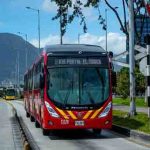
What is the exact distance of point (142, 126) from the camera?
21922 millimetres

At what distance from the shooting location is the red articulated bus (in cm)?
2048

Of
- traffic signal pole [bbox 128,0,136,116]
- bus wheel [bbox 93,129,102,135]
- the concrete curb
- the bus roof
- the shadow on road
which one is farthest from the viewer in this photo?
traffic signal pole [bbox 128,0,136,116]

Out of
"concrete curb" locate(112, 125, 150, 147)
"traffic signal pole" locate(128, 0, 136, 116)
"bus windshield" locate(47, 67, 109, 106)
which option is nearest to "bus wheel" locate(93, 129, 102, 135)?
"concrete curb" locate(112, 125, 150, 147)

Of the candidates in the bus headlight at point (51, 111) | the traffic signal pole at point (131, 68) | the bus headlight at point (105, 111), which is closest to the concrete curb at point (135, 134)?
the bus headlight at point (105, 111)

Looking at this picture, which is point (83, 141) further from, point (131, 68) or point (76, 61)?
point (131, 68)

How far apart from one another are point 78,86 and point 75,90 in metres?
0.18

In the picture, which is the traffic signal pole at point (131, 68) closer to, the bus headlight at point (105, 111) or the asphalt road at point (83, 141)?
the asphalt road at point (83, 141)

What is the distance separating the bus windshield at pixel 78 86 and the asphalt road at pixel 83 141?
1.30 meters

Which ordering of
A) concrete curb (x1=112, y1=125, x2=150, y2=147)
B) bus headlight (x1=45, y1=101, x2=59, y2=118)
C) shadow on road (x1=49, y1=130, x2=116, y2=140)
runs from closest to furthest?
concrete curb (x1=112, y1=125, x2=150, y2=147), bus headlight (x1=45, y1=101, x2=59, y2=118), shadow on road (x1=49, y1=130, x2=116, y2=140)

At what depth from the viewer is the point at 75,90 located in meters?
20.8

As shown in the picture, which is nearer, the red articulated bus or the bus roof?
the red articulated bus

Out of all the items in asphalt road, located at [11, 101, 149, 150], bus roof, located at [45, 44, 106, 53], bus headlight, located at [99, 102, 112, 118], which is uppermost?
bus roof, located at [45, 44, 106, 53]

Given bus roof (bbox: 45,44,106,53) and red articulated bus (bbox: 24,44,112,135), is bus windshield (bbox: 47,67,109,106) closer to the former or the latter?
red articulated bus (bbox: 24,44,112,135)

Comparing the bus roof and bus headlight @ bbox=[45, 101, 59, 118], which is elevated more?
the bus roof
